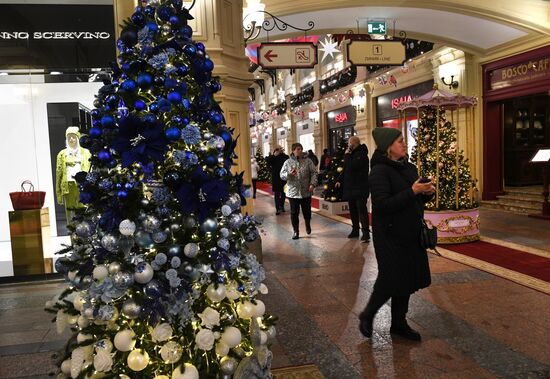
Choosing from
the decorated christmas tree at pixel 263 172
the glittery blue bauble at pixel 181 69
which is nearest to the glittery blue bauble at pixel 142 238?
the glittery blue bauble at pixel 181 69

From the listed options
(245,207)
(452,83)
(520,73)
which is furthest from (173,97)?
(452,83)

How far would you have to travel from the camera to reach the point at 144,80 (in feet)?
7.18

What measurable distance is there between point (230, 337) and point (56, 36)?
5199mm

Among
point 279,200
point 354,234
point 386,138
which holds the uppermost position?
point 386,138

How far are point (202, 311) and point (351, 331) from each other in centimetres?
199

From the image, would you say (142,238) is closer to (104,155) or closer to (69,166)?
(104,155)

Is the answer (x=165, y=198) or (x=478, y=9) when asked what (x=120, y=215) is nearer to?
(x=165, y=198)

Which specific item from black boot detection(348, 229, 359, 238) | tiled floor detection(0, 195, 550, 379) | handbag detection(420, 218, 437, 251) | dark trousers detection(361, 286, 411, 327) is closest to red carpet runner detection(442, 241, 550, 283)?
tiled floor detection(0, 195, 550, 379)

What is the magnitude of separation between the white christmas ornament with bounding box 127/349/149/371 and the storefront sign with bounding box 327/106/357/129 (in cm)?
1674

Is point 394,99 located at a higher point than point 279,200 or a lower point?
higher

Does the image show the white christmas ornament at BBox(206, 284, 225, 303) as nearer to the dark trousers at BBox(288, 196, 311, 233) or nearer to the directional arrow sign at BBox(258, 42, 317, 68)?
the dark trousers at BBox(288, 196, 311, 233)

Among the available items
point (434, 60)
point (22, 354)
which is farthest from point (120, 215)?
point (434, 60)

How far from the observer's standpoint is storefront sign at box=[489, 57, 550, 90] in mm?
9547

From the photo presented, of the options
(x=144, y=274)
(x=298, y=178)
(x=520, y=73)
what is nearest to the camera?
(x=144, y=274)
